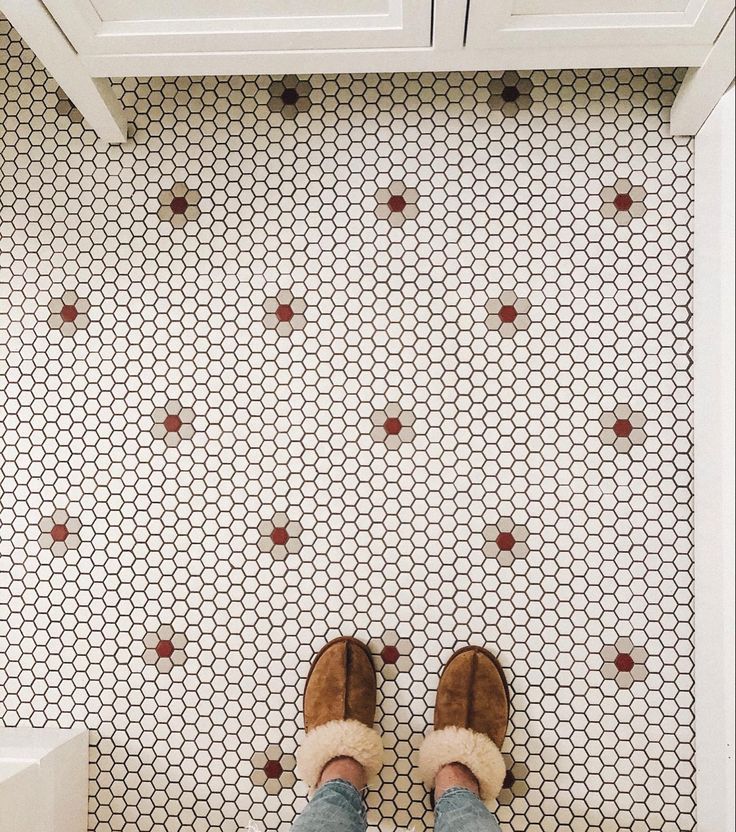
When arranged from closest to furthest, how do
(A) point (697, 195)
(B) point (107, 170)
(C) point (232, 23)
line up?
(C) point (232, 23), (A) point (697, 195), (B) point (107, 170)

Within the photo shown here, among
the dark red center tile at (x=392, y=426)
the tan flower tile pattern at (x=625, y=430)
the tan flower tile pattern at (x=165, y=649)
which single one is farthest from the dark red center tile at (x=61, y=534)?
the tan flower tile pattern at (x=625, y=430)

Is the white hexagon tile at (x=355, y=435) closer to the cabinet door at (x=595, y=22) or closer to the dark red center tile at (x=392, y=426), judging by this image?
the dark red center tile at (x=392, y=426)

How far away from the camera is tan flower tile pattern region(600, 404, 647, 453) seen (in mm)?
1456

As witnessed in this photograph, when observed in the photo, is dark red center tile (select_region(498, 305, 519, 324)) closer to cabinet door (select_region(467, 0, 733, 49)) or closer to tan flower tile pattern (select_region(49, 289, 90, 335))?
cabinet door (select_region(467, 0, 733, 49))

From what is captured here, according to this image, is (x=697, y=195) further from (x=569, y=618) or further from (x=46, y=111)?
(x=46, y=111)

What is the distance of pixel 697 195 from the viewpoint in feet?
4.72

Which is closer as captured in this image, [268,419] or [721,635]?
[721,635]

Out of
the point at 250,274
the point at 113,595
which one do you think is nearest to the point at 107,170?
the point at 250,274

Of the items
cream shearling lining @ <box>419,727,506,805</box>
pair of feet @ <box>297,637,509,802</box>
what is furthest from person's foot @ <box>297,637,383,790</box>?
cream shearling lining @ <box>419,727,506,805</box>

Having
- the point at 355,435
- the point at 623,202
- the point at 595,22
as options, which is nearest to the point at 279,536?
the point at 355,435

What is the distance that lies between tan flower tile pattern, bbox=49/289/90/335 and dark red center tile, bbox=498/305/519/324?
0.80 meters

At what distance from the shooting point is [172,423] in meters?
1.52

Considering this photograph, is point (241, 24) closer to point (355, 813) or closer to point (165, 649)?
point (165, 649)

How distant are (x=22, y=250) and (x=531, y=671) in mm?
1282
